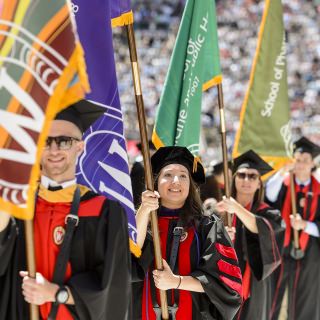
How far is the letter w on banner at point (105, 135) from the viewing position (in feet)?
13.6

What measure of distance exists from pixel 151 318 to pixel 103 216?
127 cm

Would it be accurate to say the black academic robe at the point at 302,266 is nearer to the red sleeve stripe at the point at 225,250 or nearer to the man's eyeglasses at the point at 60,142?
the red sleeve stripe at the point at 225,250

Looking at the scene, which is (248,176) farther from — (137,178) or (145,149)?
(145,149)

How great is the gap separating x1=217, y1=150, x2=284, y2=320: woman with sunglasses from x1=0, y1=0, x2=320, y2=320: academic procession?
0.01 metres

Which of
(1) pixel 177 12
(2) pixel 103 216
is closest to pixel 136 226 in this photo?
(2) pixel 103 216

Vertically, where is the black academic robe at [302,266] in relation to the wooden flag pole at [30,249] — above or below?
below

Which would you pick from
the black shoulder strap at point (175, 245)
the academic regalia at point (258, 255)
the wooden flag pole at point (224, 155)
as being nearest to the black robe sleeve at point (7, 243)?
the black shoulder strap at point (175, 245)

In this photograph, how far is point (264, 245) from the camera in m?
5.97

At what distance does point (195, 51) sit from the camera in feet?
17.5

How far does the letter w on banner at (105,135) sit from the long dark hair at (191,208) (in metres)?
0.45

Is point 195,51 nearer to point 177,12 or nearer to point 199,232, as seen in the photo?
point 199,232

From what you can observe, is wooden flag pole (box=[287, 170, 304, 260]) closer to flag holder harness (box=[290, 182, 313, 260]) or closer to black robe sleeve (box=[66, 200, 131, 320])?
flag holder harness (box=[290, 182, 313, 260])

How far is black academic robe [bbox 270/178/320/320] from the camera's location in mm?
7492

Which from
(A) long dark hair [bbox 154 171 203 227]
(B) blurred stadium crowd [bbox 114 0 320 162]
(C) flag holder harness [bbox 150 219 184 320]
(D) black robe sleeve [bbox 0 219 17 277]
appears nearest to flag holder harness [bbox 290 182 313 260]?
(A) long dark hair [bbox 154 171 203 227]
